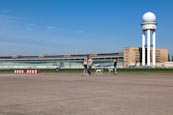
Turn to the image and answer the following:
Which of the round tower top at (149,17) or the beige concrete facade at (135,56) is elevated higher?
the round tower top at (149,17)

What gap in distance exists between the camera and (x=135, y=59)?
626 ft

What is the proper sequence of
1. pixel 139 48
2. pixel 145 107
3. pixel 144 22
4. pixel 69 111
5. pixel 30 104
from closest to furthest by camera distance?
pixel 69 111 → pixel 145 107 → pixel 30 104 → pixel 144 22 → pixel 139 48

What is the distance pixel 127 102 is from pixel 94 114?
8.28ft

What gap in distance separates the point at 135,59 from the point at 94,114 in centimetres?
18381

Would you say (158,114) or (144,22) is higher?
(144,22)

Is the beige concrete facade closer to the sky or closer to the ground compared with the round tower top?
closer to the ground

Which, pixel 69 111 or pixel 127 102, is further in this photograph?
pixel 127 102

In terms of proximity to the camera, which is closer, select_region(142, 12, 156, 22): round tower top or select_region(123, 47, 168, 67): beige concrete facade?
select_region(142, 12, 156, 22): round tower top

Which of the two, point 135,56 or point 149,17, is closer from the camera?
point 149,17

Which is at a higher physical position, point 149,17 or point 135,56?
point 149,17

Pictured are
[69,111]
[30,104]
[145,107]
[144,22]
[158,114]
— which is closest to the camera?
[158,114]

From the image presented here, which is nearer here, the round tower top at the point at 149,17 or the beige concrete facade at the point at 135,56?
the round tower top at the point at 149,17

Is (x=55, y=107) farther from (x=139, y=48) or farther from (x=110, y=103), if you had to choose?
(x=139, y=48)

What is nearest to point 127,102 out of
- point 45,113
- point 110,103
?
point 110,103
